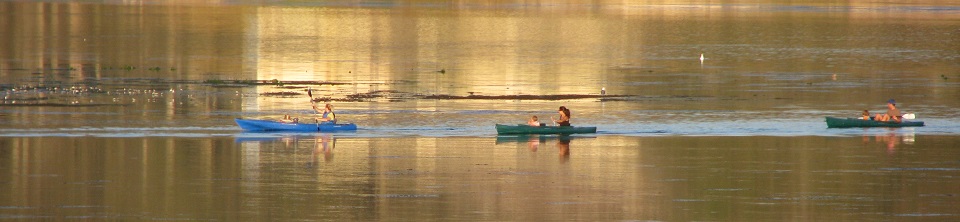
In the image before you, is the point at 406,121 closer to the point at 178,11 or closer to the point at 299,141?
the point at 299,141

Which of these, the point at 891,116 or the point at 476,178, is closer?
the point at 476,178

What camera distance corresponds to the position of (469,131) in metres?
37.6

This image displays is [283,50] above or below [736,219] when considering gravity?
above

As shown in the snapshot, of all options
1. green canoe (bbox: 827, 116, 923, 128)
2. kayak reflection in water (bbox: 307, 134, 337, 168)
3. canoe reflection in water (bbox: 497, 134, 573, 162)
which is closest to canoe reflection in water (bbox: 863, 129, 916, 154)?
green canoe (bbox: 827, 116, 923, 128)

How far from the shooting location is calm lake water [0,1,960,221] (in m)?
25.5

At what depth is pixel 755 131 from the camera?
38.3 metres

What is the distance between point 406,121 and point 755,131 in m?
8.58

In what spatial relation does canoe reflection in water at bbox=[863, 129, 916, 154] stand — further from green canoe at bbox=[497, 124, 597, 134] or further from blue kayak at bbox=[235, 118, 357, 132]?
blue kayak at bbox=[235, 118, 357, 132]

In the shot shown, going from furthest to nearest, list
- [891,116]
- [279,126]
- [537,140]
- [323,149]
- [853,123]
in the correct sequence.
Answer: [891,116], [853,123], [279,126], [537,140], [323,149]

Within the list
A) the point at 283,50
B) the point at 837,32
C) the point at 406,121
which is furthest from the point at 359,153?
the point at 837,32

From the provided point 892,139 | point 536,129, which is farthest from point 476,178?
point 892,139

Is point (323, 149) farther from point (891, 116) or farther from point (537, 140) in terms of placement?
point (891, 116)

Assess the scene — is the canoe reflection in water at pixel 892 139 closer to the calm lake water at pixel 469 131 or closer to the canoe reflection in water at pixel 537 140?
the calm lake water at pixel 469 131

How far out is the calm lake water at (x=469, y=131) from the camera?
25.5 m
